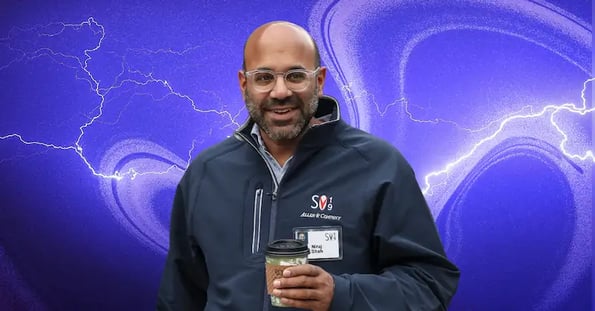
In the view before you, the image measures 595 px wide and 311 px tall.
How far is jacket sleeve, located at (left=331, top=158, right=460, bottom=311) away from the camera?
1.28 m

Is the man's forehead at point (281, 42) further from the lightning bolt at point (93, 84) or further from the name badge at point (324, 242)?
the lightning bolt at point (93, 84)

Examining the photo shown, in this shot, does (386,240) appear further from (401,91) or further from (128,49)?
(128,49)

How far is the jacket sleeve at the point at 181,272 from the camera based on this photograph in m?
1.53

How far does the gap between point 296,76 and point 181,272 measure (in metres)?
0.54

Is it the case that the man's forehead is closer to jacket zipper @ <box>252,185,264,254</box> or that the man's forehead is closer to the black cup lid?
jacket zipper @ <box>252,185,264,254</box>

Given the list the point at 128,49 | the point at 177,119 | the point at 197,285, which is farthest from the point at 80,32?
the point at 197,285

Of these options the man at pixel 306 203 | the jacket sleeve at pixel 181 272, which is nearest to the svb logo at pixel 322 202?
the man at pixel 306 203

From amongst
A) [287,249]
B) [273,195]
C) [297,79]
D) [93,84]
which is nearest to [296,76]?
[297,79]

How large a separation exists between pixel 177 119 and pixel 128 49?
39cm

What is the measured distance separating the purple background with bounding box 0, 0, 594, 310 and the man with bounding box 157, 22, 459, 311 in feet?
4.83

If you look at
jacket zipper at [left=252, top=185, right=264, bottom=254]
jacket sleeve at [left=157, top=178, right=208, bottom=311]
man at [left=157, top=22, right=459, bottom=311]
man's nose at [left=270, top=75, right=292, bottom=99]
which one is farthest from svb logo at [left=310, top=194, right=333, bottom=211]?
jacket sleeve at [left=157, top=178, right=208, bottom=311]

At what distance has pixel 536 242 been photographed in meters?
2.81

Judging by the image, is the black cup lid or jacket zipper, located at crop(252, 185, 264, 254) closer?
the black cup lid

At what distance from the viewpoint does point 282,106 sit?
1.40m
